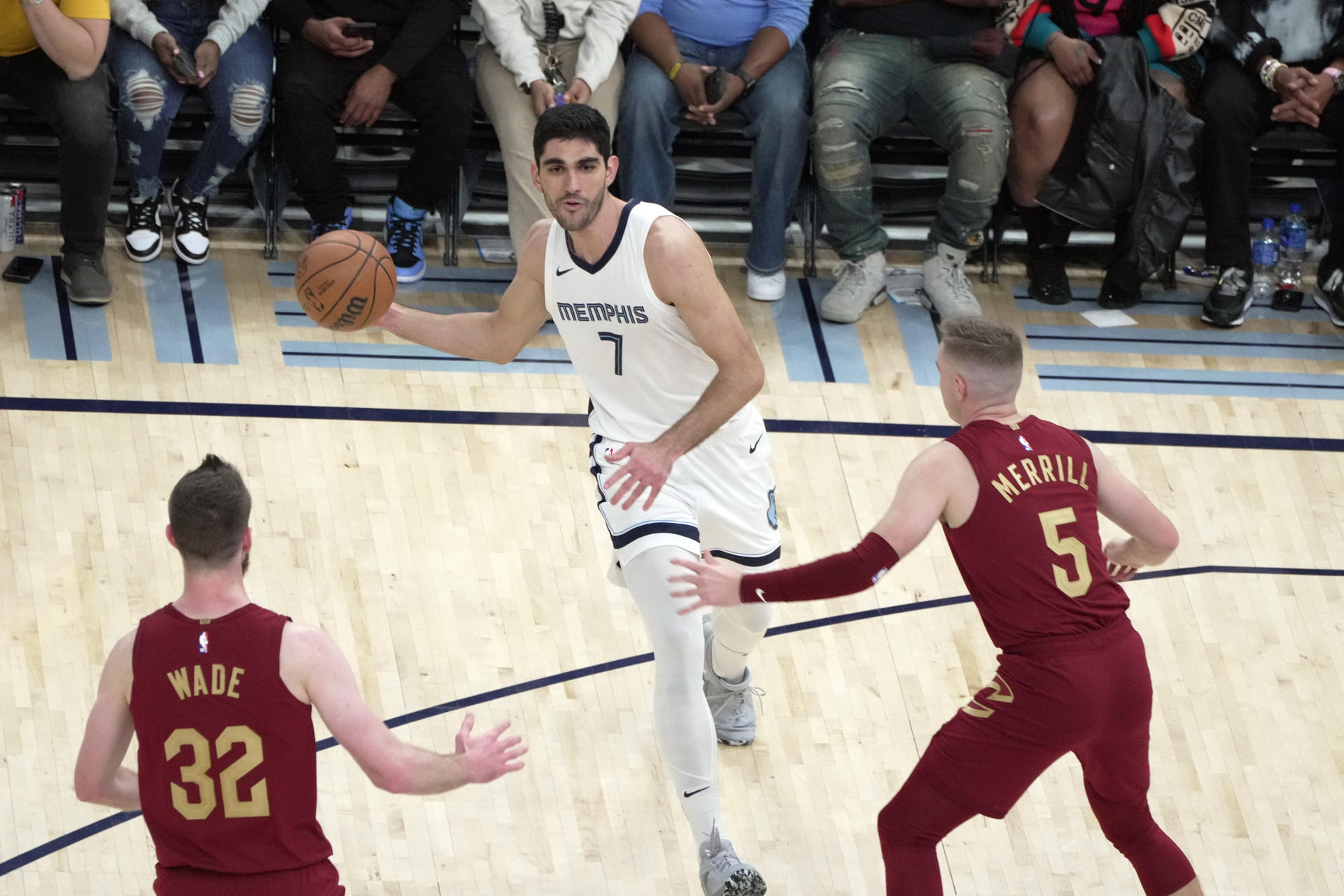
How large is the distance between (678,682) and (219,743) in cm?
139

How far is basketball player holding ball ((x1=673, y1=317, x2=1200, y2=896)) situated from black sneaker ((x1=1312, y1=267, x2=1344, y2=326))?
13.1 ft

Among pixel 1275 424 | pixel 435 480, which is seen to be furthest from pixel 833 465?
pixel 1275 424

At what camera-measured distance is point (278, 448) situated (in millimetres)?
5887

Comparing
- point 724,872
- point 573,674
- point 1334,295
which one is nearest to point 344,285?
point 573,674

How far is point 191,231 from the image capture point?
22.8ft

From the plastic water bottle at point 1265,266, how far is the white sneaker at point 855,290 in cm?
183

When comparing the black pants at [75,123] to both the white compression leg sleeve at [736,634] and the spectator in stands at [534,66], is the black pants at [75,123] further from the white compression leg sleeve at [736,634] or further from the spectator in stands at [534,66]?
the white compression leg sleeve at [736,634]

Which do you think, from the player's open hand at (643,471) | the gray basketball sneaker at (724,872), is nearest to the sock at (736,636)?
the player's open hand at (643,471)

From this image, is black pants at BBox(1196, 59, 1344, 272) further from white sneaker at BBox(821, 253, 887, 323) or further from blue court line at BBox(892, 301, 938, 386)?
white sneaker at BBox(821, 253, 887, 323)

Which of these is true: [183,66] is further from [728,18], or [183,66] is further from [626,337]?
[626,337]

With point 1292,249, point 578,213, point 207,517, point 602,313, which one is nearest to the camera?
point 207,517

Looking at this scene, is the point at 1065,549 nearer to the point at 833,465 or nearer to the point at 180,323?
the point at 833,465

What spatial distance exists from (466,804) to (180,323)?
2.87 m

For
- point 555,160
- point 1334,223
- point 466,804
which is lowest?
point 466,804
